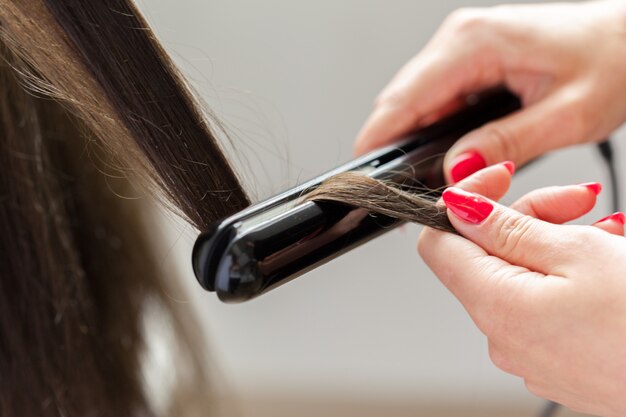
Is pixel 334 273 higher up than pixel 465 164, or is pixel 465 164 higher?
pixel 465 164

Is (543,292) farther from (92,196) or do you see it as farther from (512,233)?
(92,196)

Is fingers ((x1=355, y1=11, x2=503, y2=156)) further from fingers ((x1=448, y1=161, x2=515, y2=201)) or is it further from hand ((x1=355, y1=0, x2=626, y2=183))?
fingers ((x1=448, y1=161, x2=515, y2=201))

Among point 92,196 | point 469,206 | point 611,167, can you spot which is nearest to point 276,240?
point 469,206

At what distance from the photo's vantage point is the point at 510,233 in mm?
481

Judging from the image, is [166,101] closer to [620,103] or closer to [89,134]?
[89,134]

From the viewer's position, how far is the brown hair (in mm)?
422

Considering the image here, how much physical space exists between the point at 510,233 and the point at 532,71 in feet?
1.10

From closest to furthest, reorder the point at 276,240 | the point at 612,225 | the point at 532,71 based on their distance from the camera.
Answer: the point at 276,240 < the point at 612,225 < the point at 532,71

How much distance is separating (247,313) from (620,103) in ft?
3.24

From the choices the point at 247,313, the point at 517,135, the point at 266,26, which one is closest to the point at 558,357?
the point at 517,135

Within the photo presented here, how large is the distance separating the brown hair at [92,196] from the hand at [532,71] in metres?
0.29

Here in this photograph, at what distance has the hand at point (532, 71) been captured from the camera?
75 cm

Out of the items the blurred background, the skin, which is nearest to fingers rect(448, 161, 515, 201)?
the skin

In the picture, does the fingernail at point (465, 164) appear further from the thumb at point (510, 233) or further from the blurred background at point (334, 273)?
the blurred background at point (334, 273)
